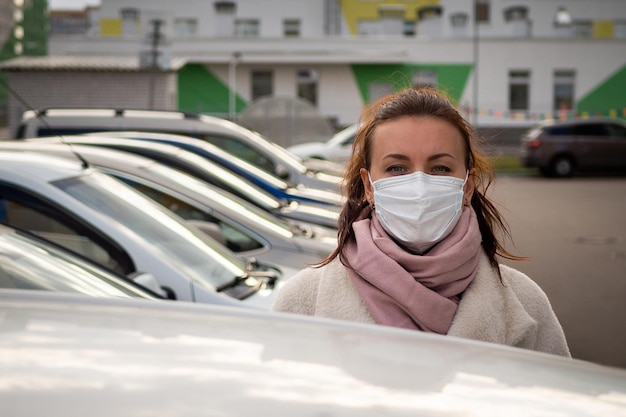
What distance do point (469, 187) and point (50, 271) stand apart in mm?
1927

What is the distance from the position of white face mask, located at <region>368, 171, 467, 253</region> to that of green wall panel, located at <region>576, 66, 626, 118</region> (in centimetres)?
4422

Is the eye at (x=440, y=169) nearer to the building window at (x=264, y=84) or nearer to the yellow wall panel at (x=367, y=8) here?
the building window at (x=264, y=84)

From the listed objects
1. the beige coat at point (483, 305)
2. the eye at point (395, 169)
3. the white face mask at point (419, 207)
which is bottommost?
the beige coat at point (483, 305)

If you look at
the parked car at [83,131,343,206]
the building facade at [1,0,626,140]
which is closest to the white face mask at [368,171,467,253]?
the parked car at [83,131,343,206]

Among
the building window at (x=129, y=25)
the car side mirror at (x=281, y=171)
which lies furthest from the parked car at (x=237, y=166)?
the building window at (x=129, y=25)

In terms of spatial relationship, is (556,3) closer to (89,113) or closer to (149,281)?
(89,113)

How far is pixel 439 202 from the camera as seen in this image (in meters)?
2.39

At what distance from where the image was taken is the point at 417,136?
94.3 inches

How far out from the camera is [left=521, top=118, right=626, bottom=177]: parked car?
28.5m

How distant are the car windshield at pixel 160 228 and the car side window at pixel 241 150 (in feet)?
16.6

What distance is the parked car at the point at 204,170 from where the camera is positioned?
798cm

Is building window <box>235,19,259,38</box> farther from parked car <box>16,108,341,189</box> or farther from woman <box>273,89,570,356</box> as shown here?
woman <box>273,89,570,356</box>

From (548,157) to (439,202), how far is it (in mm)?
27181

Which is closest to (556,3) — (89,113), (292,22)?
(292,22)
